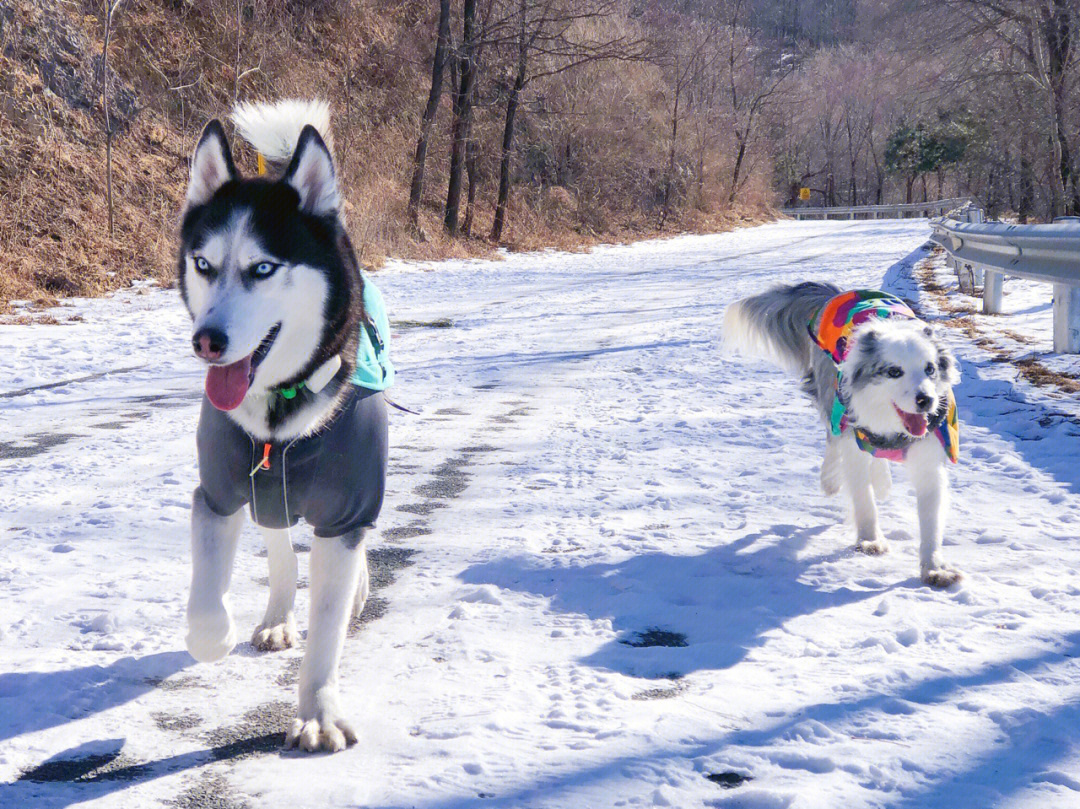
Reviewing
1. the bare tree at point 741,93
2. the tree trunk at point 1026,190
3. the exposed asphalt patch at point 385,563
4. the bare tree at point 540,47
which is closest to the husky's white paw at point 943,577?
the exposed asphalt patch at point 385,563

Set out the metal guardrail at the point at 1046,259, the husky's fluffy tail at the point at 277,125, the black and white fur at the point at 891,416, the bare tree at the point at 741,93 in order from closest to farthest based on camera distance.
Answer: the husky's fluffy tail at the point at 277,125, the black and white fur at the point at 891,416, the metal guardrail at the point at 1046,259, the bare tree at the point at 741,93

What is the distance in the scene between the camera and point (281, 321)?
2.50 meters

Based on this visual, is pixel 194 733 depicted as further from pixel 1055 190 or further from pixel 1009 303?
pixel 1055 190

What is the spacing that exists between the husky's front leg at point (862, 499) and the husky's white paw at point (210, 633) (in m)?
2.62

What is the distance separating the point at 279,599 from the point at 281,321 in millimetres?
1037

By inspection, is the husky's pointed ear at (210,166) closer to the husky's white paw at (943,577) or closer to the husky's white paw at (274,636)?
the husky's white paw at (274,636)

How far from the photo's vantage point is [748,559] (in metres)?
3.85

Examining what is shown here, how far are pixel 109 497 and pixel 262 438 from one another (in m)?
2.16

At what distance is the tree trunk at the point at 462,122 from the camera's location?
22750 millimetres

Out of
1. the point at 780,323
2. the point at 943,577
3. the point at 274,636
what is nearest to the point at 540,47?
the point at 780,323

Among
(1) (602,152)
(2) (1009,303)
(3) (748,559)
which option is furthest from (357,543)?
(1) (602,152)

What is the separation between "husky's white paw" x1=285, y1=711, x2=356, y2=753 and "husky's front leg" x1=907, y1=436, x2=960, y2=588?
2272 millimetres

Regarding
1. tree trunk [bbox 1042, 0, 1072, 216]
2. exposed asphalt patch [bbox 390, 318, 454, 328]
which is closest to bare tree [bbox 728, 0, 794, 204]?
tree trunk [bbox 1042, 0, 1072, 216]

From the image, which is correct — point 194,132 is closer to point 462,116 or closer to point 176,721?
point 462,116
